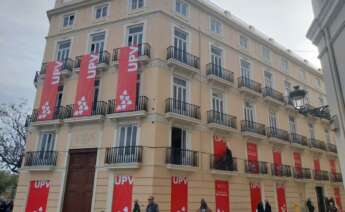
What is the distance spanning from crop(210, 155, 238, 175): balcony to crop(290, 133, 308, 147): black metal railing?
7.58 metres

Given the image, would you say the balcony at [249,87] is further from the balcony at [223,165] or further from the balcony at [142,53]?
the balcony at [142,53]

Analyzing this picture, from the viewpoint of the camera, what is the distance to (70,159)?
15758mm

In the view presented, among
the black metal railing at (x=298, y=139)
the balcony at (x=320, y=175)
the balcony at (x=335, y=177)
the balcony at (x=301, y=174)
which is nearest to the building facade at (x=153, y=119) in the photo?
the balcony at (x=301, y=174)

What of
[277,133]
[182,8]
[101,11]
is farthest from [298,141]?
[101,11]

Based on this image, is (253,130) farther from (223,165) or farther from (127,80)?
(127,80)

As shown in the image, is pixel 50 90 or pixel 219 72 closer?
pixel 50 90

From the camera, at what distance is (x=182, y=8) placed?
60.2ft

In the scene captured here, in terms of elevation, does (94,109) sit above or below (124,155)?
above

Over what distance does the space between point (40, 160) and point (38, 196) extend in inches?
75.9

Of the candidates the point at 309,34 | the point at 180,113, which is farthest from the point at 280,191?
the point at 309,34

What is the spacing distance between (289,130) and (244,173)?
7878 millimetres

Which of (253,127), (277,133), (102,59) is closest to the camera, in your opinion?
(102,59)

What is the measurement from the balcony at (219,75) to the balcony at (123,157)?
6.56 m

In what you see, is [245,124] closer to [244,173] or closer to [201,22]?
[244,173]
